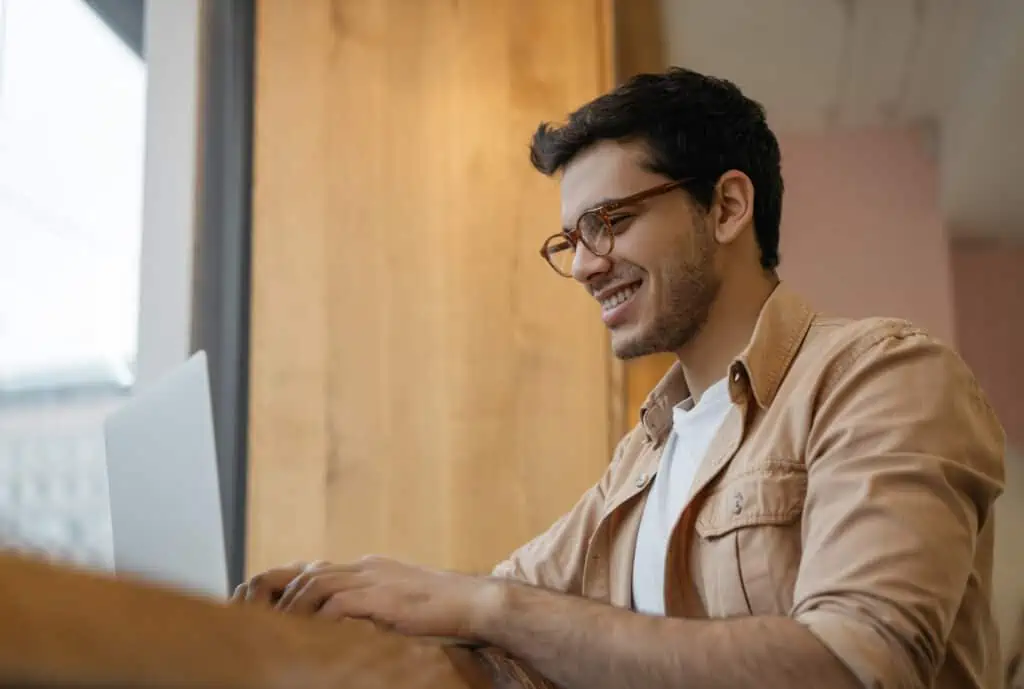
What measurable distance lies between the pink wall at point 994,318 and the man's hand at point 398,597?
6.24 ft

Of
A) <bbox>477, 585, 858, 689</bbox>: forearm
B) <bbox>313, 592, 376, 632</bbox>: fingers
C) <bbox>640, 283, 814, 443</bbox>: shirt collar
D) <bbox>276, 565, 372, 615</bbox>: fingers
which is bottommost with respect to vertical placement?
<bbox>477, 585, 858, 689</bbox>: forearm

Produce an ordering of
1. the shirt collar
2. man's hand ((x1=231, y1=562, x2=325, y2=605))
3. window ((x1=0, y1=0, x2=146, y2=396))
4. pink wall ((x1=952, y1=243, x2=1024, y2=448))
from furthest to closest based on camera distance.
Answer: pink wall ((x1=952, y1=243, x2=1024, y2=448))
window ((x1=0, y1=0, x2=146, y2=396))
the shirt collar
man's hand ((x1=231, y1=562, x2=325, y2=605))

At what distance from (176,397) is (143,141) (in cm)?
118

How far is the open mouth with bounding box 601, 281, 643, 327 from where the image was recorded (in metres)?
1.23

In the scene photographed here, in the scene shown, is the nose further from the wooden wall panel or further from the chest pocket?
the wooden wall panel

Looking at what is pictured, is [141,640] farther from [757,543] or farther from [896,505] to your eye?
[757,543]

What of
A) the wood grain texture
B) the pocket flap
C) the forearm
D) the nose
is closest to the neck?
the nose

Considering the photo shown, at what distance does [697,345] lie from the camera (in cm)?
121

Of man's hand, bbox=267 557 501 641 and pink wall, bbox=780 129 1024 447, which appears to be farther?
pink wall, bbox=780 129 1024 447

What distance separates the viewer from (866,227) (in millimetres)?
2527

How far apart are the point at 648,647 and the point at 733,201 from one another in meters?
0.66

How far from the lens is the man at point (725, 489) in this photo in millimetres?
746

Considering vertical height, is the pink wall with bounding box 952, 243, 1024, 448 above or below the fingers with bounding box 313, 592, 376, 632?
above

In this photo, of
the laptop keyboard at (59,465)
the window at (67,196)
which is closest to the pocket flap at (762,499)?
the laptop keyboard at (59,465)
